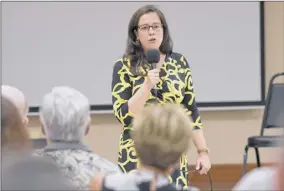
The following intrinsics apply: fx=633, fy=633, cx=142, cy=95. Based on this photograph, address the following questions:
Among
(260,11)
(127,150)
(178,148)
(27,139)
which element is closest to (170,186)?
(178,148)

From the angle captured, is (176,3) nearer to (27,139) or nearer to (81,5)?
(81,5)

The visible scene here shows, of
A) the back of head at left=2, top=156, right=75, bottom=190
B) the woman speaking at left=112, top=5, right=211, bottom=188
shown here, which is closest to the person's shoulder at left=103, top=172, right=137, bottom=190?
the back of head at left=2, top=156, right=75, bottom=190

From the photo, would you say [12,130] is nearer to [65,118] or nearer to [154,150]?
[65,118]

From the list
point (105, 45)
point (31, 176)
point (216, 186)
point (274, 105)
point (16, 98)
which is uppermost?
point (16, 98)

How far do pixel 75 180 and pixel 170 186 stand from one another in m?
0.32

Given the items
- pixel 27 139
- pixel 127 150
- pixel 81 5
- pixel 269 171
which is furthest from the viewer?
pixel 81 5

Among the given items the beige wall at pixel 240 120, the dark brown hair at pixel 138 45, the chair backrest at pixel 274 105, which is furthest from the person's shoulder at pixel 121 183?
the beige wall at pixel 240 120

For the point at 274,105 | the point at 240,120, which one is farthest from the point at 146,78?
the point at 240,120

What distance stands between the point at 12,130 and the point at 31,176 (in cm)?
22

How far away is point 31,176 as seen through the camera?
64.6 inches

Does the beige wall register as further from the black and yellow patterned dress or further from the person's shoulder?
the person's shoulder

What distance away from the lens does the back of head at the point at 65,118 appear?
1.85 m

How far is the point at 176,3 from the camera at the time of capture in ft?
20.0

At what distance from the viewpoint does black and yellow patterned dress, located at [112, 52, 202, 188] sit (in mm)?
2721
